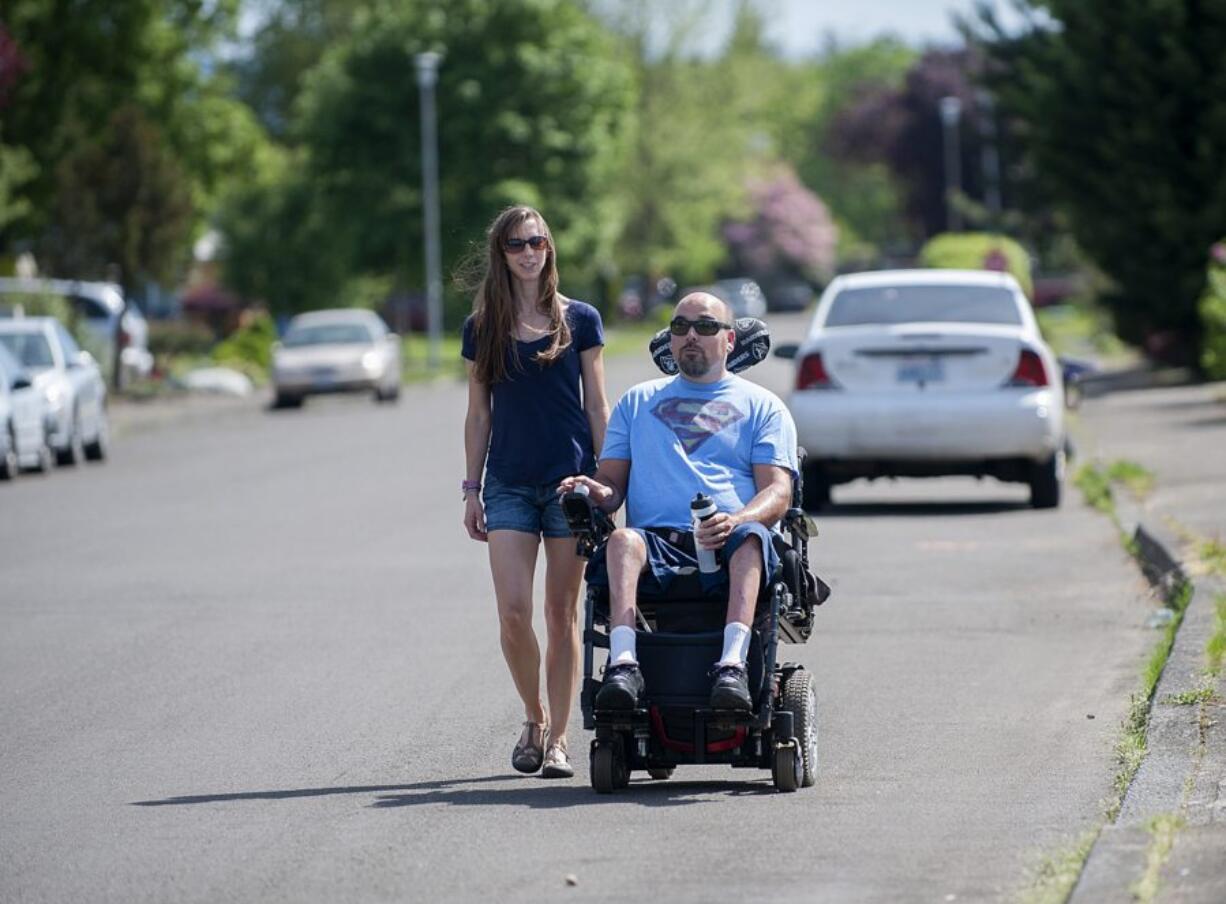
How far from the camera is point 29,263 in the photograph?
43375 millimetres

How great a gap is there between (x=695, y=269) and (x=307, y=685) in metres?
98.6

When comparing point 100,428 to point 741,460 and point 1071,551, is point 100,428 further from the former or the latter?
point 741,460

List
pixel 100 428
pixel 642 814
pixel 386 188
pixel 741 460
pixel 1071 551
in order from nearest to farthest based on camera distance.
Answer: pixel 642 814, pixel 741 460, pixel 1071 551, pixel 100 428, pixel 386 188

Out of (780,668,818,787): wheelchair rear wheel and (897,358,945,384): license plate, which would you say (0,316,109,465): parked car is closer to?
(897,358,945,384): license plate

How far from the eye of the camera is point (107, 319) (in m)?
45.8

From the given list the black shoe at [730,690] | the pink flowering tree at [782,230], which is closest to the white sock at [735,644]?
the black shoe at [730,690]

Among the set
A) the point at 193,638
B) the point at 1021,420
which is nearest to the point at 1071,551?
the point at 1021,420

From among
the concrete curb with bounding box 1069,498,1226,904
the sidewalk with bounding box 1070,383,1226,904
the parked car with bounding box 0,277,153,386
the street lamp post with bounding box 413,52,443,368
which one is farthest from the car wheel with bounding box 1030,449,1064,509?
the street lamp post with bounding box 413,52,443,368

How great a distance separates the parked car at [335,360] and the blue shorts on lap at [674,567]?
3339 centimetres

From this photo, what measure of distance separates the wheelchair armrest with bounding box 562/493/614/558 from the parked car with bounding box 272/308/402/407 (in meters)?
33.4

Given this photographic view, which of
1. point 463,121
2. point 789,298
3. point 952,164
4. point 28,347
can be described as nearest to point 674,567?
point 28,347

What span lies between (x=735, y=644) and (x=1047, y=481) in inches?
430

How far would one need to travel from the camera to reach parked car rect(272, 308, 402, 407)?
4138 centimetres

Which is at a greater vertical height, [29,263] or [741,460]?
[741,460]
